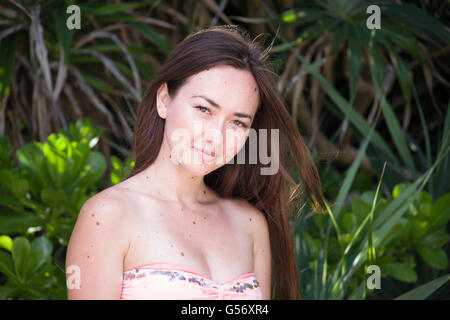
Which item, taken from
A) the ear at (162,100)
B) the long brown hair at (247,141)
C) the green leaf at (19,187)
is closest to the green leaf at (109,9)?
the green leaf at (19,187)

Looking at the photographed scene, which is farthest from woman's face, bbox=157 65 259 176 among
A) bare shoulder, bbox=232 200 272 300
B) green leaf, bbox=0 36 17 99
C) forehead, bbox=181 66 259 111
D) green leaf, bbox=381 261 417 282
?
green leaf, bbox=0 36 17 99

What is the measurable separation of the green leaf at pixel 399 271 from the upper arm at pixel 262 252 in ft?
1.50

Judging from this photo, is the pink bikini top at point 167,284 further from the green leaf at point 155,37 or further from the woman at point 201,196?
the green leaf at point 155,37

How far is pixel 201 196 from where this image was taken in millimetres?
1275

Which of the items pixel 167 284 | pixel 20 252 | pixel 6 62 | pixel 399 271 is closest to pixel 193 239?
pixel 167 284

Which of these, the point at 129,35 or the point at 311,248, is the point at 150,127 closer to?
the point at 311,248

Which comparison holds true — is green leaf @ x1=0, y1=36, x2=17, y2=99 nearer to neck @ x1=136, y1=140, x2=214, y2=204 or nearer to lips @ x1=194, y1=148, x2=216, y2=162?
neck @ x1=136, y1=140, x2=214, y2=204

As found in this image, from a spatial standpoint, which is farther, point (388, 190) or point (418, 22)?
point (418, 22)

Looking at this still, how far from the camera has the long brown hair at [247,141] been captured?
1.18 m

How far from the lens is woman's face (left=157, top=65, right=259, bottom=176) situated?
1.11 meters

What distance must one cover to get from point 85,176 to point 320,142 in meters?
1.24
